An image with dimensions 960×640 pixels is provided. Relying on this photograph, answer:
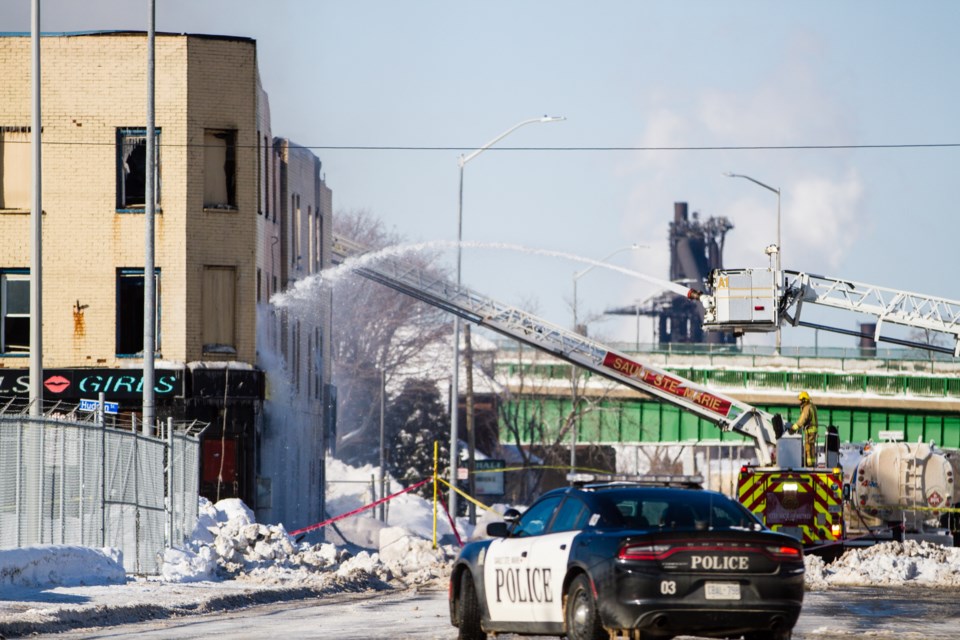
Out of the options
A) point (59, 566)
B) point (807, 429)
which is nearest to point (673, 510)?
point (59, 566)

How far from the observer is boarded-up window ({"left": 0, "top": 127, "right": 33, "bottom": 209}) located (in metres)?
39.5

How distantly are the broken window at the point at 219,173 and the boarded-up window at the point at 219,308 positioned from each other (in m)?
1.62

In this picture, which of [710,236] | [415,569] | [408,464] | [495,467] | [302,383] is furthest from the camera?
[710,236]

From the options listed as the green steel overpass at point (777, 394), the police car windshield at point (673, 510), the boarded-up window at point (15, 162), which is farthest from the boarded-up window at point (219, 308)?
the green steel overpass at point (777, 394)

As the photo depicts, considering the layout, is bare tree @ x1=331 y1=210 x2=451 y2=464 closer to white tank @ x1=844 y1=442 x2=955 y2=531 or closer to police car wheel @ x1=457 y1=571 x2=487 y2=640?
white tank @ x1=844 y1=442 x2=955 y2=531

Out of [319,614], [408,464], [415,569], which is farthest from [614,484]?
[408,464]

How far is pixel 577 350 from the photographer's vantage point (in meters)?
37.1

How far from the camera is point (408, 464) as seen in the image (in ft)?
281

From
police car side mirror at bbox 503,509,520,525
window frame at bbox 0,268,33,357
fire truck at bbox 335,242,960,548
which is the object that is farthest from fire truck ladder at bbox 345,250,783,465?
police car side mirror at bbox 503,509,520,525

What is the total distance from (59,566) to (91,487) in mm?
2644

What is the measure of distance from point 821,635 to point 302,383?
32950mm

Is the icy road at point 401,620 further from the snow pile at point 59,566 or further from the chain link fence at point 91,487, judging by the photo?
the chain link fence at point 91,487

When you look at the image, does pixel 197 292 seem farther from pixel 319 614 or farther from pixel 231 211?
pixel 319 614

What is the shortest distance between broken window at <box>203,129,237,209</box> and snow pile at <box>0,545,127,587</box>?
17852mm
